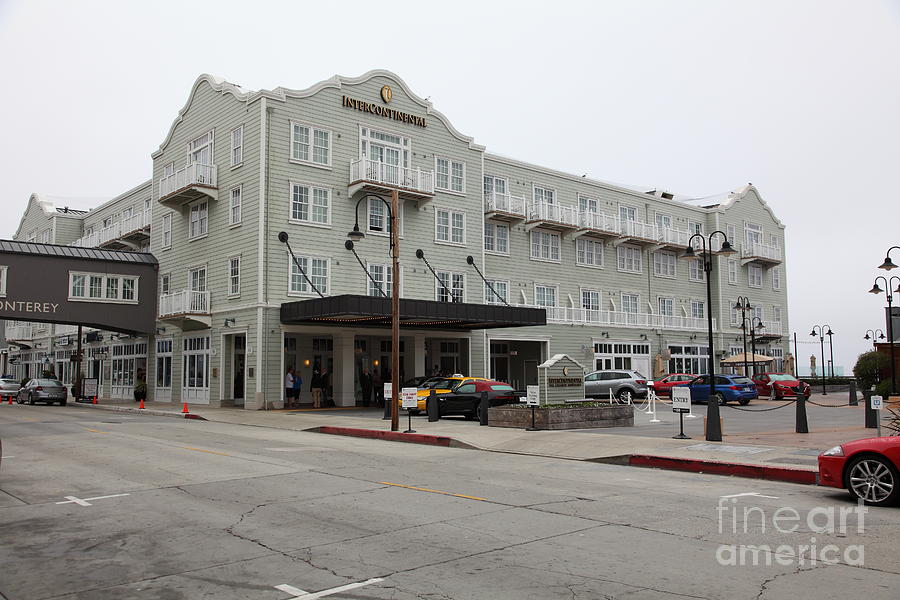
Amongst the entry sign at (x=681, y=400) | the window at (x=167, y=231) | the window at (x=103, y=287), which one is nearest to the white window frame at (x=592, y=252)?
the window at (x=167, y=231)

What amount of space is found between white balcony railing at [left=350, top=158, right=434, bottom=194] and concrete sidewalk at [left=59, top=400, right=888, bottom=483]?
44.1 ft

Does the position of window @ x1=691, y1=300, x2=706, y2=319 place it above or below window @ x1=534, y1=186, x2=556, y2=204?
below

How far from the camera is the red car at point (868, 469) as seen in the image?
9258mm

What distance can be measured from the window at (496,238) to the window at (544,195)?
11.6 feet

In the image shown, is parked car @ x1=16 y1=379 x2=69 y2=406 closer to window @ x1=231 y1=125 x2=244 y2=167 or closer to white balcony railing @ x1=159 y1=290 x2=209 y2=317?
white balcony railing @ x1=159 y1=290 x2=209 y2=317

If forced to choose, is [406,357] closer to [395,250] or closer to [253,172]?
[253,172]

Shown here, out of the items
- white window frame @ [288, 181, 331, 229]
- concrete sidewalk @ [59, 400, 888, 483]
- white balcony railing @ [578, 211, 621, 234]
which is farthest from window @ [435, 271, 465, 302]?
concrete sidewalk @ [59, 400, 888, 483]

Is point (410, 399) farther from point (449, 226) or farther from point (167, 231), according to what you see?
point (167, 231)

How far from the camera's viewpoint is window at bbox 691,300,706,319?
174 ft

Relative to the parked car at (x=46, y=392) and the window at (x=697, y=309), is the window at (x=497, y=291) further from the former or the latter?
the parked car at (x=46, y=392)

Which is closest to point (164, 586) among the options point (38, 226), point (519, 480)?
point (519, 480)

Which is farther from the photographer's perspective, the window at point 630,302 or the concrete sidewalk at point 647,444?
the window at point 630,302

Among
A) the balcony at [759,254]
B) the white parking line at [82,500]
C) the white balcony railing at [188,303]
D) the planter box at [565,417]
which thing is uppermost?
the balcony at [759,254]

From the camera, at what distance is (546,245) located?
44.2 meters
